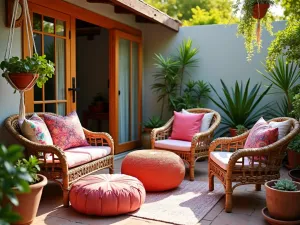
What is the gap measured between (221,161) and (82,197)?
4.63 ft

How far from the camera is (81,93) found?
780 centimetres

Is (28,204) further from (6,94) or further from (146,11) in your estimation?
(146,11)

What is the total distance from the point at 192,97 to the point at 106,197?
11.9 ft

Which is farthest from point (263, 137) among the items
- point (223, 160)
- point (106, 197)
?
point (106, 197)

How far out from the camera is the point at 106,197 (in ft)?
10.2

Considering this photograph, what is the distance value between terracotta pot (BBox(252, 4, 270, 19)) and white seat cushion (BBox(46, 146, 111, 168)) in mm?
2482

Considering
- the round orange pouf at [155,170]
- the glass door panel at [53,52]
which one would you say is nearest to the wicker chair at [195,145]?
the round orange pouf at [155,170]

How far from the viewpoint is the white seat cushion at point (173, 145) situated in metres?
4.56

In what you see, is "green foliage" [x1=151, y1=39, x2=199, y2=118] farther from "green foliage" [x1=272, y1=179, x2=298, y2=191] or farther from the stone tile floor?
"green foliage" [x1=272, y1=179, x2=298, y2=191]

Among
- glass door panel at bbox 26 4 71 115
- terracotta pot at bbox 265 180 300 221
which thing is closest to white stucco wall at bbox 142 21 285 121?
glass door panel at bbox 26 4 71 115

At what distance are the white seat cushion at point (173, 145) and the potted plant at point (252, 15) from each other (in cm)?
162

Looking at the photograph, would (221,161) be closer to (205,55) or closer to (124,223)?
(124,223)

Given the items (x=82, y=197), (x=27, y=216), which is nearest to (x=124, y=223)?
(x=82, y=197)

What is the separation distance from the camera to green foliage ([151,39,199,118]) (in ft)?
20.7
